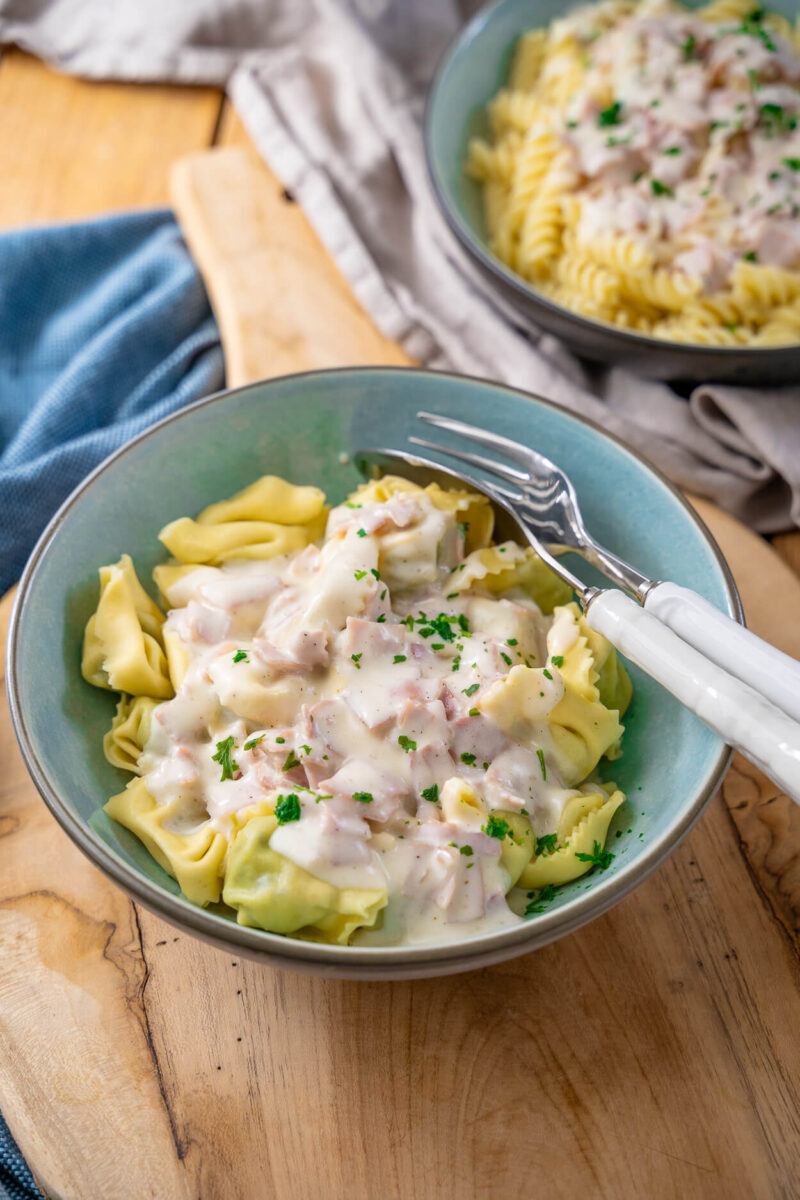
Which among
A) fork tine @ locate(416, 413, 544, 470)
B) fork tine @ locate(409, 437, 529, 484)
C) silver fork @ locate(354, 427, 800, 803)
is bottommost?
fork tine @ locate(409, 437, 529, 484)

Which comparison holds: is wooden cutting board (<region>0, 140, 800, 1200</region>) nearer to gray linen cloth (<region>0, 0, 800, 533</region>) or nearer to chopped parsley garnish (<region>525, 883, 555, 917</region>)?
chopped parsley garnish (<region>525, 883, 555, 917</region>)

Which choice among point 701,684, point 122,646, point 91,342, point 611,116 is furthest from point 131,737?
point 611,116

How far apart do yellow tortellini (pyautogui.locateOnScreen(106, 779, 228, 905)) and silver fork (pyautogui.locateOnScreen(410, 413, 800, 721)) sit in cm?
103

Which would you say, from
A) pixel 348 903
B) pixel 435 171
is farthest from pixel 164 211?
pixel 348 903

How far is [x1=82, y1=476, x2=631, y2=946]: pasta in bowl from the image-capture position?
206 cm

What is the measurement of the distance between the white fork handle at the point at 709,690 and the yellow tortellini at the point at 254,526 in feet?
3.01

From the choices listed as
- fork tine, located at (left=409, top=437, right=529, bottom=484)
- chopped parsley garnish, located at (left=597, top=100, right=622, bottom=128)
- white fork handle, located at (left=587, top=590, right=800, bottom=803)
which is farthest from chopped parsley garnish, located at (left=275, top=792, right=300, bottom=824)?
chopped parsley garnish, located at (left=597, top=100, right=622, bottom=128)

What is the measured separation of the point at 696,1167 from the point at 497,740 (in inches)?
35.4

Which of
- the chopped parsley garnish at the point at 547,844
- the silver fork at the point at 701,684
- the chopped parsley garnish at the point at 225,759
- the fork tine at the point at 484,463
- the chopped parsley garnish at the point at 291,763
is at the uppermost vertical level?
the silver fork at the point at 701,684

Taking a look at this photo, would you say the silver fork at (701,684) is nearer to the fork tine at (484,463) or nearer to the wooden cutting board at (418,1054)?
the fork tine at (484,463)

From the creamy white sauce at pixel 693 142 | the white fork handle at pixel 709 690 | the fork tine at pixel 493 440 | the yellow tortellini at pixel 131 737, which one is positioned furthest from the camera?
the creamy white sauce at pixel 693 142

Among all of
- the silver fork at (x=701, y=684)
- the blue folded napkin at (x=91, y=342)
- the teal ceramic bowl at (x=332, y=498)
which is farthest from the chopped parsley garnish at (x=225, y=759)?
the blue folded napkin at (x=91, y=342)

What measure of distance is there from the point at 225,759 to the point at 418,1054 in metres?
0.73

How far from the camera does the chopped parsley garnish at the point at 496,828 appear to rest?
2109mm
